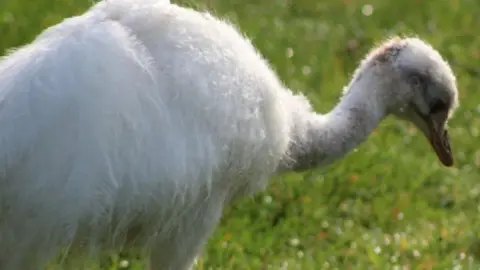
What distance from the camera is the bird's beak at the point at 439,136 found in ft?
21.4

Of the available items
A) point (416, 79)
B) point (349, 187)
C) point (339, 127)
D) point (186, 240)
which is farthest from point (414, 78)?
point (186, 240)

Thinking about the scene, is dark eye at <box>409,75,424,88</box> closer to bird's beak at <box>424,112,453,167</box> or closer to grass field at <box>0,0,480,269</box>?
bird's beak at <box>424,112,453,167</box>

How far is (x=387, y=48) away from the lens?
Answer: 6328 mm

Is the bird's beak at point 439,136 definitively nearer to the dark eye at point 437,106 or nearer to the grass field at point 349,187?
the dark eye at point 437,106

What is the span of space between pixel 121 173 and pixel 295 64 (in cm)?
533

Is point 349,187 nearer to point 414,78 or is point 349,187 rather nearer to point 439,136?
point 439,136

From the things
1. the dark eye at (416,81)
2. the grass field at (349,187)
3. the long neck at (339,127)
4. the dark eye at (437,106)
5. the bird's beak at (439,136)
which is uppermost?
the dark eye at (416,81)

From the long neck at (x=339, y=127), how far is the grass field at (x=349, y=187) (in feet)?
2.54

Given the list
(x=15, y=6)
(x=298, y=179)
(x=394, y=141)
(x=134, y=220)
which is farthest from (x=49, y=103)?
(x=15, y=6)

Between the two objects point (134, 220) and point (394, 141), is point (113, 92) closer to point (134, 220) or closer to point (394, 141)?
point (134, 220)

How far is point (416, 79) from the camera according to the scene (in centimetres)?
627

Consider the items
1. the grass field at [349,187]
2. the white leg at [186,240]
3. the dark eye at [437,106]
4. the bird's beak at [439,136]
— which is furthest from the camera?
the grass field at [349,187]

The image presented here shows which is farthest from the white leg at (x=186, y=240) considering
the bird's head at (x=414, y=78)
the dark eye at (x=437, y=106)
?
the dark eye at (x=437, y=106)

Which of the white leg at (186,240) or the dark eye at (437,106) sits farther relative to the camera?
the dark eye at (437,106)
